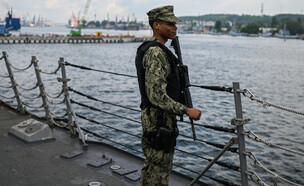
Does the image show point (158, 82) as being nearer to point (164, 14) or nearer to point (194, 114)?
point (194, 114)

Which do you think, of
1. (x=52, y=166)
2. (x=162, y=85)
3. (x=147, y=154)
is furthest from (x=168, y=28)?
(x=52, y=166)

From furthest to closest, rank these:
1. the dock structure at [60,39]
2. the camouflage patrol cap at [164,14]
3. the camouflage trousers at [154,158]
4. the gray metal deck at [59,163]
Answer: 1. the dock structure at [60,39]
2. the gray metal deck at [59,163]
3. the camouflage trousers at [154,158]
4. the camouflage patrol cap at [164,14]

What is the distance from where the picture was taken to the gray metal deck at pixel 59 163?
450 centimetres

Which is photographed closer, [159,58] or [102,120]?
[159,58]

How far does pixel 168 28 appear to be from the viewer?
2939mm

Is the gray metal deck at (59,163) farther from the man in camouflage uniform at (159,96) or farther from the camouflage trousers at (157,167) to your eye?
the man in camouflage uniform at (159,96)

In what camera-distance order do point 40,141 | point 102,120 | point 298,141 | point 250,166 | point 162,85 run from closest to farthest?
point 162,85 < point 40,141 < point 250,166 < point 298,141 < point 102,120

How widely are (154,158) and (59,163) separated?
2668mm

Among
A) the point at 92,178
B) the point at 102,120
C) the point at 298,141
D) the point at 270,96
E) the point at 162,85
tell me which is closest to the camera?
the point at 162,85

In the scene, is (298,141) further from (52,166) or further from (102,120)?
(52,166)

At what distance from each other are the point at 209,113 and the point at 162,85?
19531 mm

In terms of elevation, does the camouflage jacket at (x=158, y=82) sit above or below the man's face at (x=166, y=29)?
below

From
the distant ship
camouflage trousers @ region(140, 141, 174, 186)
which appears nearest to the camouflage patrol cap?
camouflage trousers @ region(140, 141, 174, 186)

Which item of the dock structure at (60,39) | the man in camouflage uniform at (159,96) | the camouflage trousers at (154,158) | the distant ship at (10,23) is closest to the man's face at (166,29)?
the man in camouflage uniform at (159,96)
